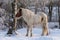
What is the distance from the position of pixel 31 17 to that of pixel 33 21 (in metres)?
0.27

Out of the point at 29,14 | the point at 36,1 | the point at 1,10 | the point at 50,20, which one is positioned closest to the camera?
the point at 29,14

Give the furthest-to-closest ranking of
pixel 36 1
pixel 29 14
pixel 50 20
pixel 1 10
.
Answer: pixel 50 20
pixel 36 1
pixel 1 10
pixel 29 14

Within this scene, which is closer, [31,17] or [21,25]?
[31,17]

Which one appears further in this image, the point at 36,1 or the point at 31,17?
the point at 36,1

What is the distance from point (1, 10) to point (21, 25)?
2.55 m

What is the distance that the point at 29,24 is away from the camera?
10961 mm

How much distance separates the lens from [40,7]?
971 inches

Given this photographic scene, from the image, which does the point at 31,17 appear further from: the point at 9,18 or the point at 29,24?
the point at 9,18

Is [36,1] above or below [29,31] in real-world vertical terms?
above

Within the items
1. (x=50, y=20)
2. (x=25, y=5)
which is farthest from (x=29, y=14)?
(x=50, y=20)

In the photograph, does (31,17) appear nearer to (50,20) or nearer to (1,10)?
(1,10)

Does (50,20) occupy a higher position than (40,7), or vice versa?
(40,7)

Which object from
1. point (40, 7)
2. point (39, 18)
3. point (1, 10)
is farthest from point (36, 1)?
point (39, 18)

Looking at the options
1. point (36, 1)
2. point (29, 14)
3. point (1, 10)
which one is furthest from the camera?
point (36, 1)
